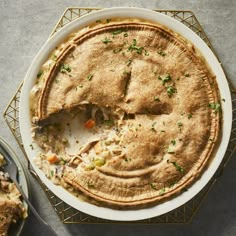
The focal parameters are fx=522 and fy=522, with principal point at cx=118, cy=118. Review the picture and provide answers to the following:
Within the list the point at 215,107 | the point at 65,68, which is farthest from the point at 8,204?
the point at 215,107

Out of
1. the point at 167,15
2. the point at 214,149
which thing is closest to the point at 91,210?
the point at 214,149

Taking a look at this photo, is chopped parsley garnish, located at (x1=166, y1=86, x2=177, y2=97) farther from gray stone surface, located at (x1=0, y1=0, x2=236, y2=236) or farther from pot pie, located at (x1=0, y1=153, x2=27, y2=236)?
pot pie, located at (x1=0, y1=153, x2=27, y2=236)

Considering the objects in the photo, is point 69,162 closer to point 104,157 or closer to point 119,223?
point 104,157

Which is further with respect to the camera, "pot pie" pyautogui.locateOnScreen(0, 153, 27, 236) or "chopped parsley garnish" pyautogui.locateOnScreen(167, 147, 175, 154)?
"pot pie" pyautogui.locateOnScreen(0, 153, 27, 236)

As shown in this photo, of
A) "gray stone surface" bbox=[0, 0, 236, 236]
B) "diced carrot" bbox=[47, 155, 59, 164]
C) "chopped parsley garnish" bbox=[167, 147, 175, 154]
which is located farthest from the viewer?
"gray stone surface" bbox=[0, 0, 236, 236]

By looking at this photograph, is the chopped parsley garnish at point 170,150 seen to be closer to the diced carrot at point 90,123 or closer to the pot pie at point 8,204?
the diced carrot at point 90,123

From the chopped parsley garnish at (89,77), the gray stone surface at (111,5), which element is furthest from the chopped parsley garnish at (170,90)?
the gray stone surface at (111,5)

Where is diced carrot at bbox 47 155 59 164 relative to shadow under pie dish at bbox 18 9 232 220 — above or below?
below

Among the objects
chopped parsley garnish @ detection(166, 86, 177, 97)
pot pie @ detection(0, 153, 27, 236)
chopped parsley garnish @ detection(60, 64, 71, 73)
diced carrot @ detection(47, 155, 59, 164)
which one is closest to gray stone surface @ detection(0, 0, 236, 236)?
pot pie @ detection(0, 153, 27, 236)
